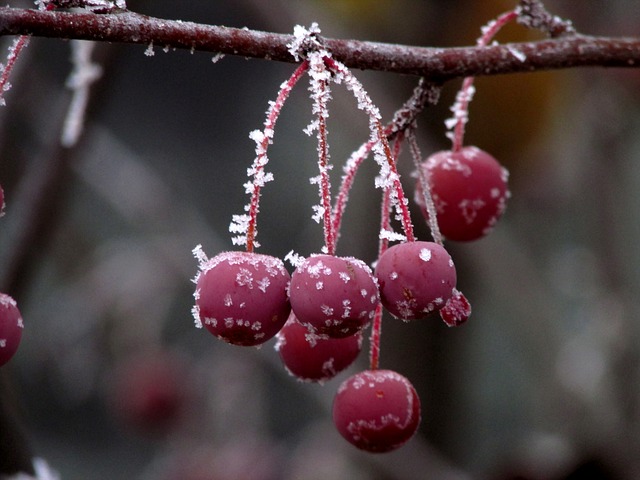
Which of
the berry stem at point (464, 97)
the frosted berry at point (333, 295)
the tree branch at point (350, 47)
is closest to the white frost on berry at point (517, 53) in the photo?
the tree branch at point (350, 47)

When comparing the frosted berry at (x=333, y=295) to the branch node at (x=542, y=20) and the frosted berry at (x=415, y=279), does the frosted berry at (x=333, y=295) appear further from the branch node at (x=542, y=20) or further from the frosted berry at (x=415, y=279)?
the branch node at (x=542, y=20)

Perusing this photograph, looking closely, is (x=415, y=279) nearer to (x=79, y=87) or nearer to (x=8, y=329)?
(x=8, y=329)

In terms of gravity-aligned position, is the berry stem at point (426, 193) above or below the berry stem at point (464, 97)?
below

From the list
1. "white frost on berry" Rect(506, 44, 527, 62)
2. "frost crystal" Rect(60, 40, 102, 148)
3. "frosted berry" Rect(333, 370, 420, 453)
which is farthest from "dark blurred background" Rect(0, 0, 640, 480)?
"white frost on berry" Rect(506, 44, 527, 62)

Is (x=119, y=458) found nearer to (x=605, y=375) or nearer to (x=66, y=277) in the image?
(x=66, y=277)

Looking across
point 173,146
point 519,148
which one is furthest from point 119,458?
point 519,148

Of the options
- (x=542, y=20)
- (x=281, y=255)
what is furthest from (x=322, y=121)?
(x=281, y=255)
